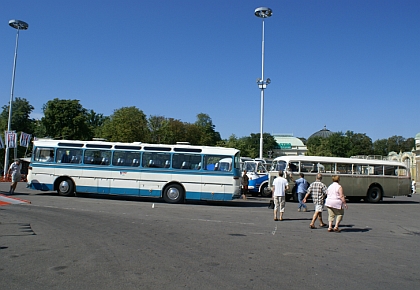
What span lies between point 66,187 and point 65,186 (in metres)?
0.07

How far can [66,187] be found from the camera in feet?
67.1

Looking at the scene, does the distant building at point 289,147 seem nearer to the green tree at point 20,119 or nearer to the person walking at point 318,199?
the green tree at point 20,119

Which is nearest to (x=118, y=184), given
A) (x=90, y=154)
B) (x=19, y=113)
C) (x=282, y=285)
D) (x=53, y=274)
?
(x=90, y=154)

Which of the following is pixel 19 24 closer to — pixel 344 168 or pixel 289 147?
pixel 344 168

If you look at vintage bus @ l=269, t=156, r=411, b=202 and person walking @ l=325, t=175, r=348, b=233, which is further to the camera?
vintage bus @ l=269, t=156, r=411, b=202

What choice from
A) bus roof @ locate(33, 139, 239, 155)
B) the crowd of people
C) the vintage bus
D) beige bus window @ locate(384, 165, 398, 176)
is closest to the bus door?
bus roof @ locate(33, 139, 239, 155)

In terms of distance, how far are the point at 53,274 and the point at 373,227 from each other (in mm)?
10588

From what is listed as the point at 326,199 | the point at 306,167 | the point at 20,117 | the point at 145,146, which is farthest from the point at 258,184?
the point at 20,117

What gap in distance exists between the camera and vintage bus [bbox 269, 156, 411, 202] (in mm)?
23922

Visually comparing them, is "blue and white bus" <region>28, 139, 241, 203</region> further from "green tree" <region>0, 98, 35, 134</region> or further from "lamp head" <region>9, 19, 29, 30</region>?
"green tree" <region>0, 98, 35, 134</region>

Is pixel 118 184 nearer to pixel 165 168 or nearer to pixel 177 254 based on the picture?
pixel 165 168

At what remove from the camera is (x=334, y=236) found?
11.1 m

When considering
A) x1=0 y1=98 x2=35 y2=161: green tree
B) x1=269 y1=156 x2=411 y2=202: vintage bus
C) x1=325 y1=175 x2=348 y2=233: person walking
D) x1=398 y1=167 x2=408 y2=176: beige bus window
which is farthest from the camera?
x1=0 y1=98 x2=35 y2=161: green tree

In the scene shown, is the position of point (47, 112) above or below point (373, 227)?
above
